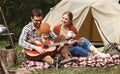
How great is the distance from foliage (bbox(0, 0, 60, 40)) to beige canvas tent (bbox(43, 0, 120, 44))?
2812 millimetres

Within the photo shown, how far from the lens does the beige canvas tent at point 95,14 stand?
27.7ft

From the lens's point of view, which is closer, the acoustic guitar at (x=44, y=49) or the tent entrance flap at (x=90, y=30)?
the acoustic guitar at (x=44, y=49)

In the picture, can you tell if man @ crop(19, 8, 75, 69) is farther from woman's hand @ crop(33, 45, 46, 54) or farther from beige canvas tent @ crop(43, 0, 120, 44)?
beige canvas tent @ crop(43, 0, 120, 44)

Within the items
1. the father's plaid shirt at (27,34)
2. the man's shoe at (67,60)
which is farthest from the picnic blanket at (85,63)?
the father's plaid shirt at (27,34)

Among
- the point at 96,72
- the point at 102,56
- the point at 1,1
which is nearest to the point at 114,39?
the point at 102,56

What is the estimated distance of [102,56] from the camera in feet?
23.6

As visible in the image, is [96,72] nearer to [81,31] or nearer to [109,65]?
[109,65]

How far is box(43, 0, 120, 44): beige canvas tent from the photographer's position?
8.43 m

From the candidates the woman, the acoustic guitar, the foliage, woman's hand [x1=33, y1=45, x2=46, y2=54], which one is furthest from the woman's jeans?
the foliage

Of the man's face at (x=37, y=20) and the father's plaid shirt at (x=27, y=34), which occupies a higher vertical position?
the man's face at (x=37, y=20)

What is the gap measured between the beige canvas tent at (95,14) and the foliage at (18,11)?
2.81 metres

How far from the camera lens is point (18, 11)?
40.3ft

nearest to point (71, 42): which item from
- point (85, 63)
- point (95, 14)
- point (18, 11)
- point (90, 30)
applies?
point (85, 63)

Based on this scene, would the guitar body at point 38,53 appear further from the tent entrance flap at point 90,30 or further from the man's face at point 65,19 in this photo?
the tent entrance flap at point 90,30
